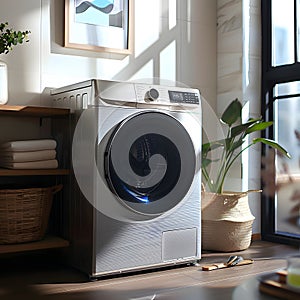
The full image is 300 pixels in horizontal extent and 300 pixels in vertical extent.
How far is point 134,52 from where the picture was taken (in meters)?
3.03

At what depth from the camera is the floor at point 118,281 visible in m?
1.97

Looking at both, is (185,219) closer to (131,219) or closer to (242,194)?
(131,219)

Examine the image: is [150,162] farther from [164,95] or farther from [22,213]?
[22,213]

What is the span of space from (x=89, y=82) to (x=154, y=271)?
0.97 m

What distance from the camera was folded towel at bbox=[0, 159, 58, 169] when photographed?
2321 mm

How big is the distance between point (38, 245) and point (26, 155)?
43 cm

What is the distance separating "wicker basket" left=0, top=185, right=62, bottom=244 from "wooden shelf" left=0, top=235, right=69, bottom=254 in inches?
1.7

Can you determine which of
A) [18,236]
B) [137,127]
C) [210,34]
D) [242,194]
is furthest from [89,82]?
[210,34]

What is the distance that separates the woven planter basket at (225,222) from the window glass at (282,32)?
0.99 meters

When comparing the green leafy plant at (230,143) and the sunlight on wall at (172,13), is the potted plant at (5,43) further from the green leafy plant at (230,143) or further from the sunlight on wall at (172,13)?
the green leafy plant at (230,143)

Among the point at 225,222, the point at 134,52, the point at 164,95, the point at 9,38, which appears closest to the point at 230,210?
Answer: the point at 225,222

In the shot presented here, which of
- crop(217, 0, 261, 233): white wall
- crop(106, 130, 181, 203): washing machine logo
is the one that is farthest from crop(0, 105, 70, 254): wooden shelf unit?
crop(217, 0, 261, 233): white wall

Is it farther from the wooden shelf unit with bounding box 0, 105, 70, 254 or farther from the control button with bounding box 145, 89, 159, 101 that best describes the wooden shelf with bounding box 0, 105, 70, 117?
the control button with bounding box 145, 89, 159, 101

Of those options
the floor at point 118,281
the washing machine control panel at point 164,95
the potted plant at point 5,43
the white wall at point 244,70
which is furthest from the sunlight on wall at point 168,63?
the floor at point 118,281
